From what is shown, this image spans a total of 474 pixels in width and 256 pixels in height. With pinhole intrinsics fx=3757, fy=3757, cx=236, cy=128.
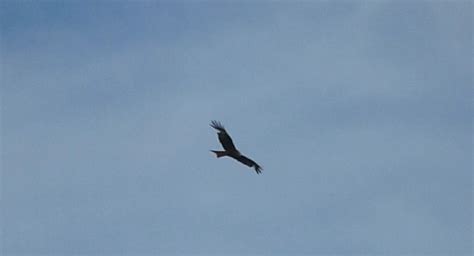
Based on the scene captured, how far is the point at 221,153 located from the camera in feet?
641

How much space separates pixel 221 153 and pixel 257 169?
2.48 m

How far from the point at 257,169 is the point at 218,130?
3582 millimetres

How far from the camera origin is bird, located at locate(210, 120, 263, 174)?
639ft

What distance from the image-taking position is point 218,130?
195 m

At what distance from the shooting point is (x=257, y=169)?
646ft

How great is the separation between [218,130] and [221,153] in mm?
1421

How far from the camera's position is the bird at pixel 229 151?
19462 centimetres

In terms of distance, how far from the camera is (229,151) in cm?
19550
